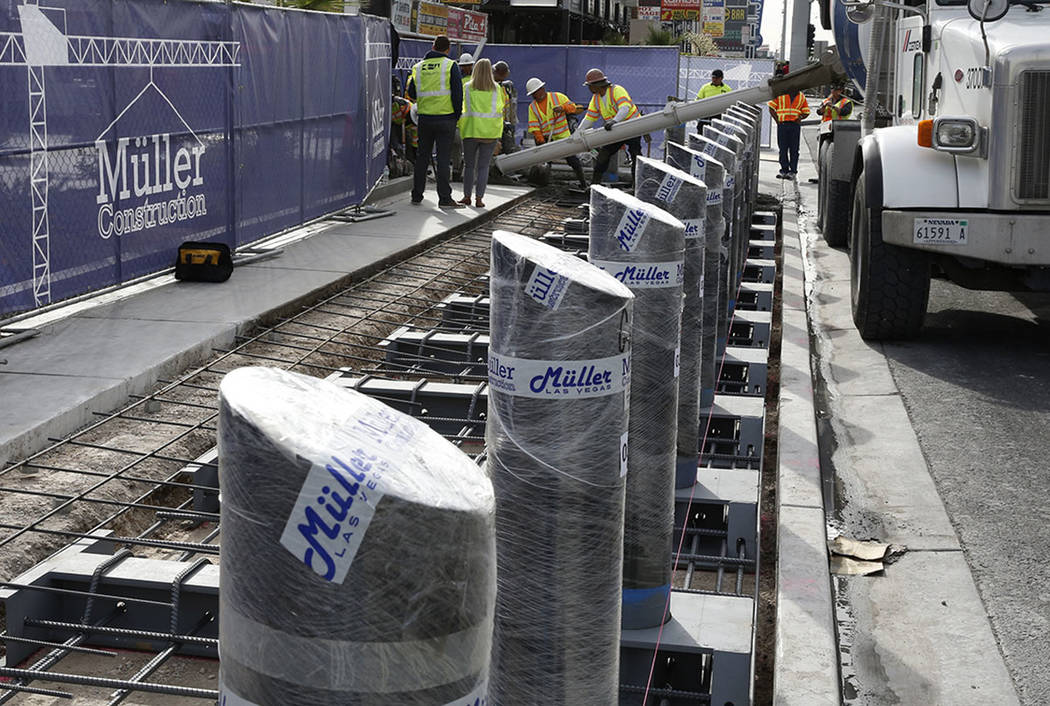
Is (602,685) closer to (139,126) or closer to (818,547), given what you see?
(818,547)

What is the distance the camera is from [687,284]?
20.8 ft

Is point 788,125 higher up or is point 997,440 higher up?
point 788,125

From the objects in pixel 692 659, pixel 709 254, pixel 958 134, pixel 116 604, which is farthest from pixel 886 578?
pixel 958 134

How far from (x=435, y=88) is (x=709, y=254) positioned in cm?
876

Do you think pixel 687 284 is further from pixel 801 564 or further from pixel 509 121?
pixel 509 121

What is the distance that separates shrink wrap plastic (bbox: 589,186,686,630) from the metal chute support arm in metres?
11.5

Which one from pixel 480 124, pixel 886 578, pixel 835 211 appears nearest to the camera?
pixel 886 578

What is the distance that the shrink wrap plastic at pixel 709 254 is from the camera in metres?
7.38

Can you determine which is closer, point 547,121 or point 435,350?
point 435,350

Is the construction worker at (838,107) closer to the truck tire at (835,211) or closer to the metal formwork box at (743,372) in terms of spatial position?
the truck tire at (835,211)

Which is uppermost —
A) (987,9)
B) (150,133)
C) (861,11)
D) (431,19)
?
(431,19)

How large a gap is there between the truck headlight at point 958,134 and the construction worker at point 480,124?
25.3 feet

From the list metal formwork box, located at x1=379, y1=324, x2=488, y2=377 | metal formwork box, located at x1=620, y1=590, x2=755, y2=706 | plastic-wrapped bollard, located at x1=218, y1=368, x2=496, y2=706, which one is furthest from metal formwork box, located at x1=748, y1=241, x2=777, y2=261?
plastic-wrapped bollard, located at x1=218, y1=368, x2=496, y2=706

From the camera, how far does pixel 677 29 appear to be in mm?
84375
